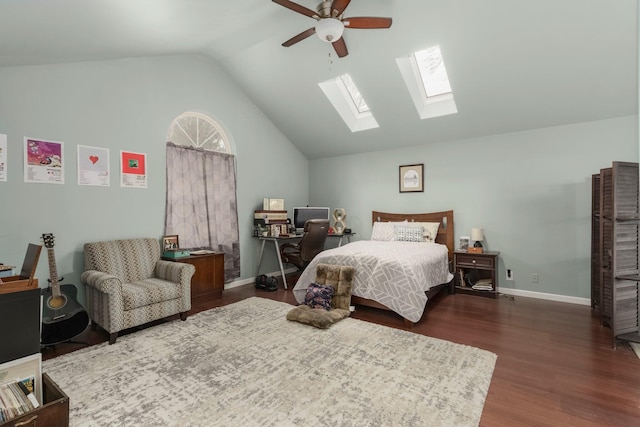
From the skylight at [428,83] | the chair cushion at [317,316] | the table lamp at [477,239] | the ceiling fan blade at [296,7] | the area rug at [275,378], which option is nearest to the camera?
the area rug at [275,378]

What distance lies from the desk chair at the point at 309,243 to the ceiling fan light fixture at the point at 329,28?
96.7 inches

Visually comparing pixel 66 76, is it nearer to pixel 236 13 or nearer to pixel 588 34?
pixel 236 13

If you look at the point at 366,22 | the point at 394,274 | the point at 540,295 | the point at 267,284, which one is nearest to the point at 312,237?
the point at 267,284

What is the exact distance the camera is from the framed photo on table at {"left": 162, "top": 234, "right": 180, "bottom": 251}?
12.8ft

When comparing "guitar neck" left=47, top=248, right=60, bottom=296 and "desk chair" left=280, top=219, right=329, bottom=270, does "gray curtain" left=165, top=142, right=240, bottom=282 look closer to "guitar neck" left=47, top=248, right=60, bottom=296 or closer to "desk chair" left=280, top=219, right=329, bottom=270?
"desk chair" left=280, top=219, right=329, bottom=270

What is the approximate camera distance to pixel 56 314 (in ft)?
8.78

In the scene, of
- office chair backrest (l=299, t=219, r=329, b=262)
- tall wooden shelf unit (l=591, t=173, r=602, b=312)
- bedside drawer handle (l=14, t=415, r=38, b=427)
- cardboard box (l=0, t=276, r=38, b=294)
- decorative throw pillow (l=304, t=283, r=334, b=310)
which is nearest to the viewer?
bedside drawer handle (l=14, t=415, r=38, b=427)

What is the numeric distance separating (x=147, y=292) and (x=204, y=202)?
1.70 m

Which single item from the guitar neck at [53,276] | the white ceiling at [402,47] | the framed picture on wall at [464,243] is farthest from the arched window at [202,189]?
the framed picture on wall at [464,243]

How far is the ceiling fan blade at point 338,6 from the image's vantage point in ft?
7.93

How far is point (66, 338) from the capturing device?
8.82 ft

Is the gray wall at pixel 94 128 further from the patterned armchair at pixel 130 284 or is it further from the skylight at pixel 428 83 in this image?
the skylight at pixel 428 83

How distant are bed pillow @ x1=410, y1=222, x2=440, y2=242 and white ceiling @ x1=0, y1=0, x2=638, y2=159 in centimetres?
136

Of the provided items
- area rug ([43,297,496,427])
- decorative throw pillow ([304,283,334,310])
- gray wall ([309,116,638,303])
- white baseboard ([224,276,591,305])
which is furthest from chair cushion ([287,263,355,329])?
gray wall ([309,116,638,303])
